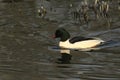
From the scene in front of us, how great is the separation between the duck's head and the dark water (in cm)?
39

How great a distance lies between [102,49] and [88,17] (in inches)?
203

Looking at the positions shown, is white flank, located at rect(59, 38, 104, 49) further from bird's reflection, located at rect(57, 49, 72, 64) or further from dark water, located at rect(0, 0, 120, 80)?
dark water, located at rect(0, 0, 120, 80)

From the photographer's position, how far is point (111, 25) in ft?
Result: 72.1

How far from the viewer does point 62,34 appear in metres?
19.3

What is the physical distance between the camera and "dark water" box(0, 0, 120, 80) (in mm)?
14141

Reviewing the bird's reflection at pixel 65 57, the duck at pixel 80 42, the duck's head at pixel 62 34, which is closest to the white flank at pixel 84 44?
the duck at pixel 80 42

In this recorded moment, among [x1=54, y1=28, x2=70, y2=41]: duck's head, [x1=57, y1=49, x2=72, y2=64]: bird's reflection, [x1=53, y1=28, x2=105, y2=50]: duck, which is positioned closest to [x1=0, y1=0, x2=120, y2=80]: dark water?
[x1=57, y1=49, x2=72, y2=64]: bird's reflection

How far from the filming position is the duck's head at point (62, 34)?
19266 mm

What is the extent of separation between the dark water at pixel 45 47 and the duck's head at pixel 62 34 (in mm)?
390

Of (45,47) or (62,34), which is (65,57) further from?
(62,34)

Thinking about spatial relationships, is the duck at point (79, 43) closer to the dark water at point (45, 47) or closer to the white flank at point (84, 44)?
the white flank at point (84, 44)

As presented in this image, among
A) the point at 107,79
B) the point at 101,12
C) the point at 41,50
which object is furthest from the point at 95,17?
the point at 107,79

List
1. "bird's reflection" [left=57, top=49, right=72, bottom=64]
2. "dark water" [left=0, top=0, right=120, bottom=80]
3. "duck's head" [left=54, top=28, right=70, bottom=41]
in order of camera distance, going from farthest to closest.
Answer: "duck's head" [left=54, top=28, right=70, bottom=41] < "bird's reflection" [left=57, top=49, right=72, bottom=64] < "dark water" [left=0, top=0, right=120, bottom=80]

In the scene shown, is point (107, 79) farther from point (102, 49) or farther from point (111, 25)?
point (111, 25)
